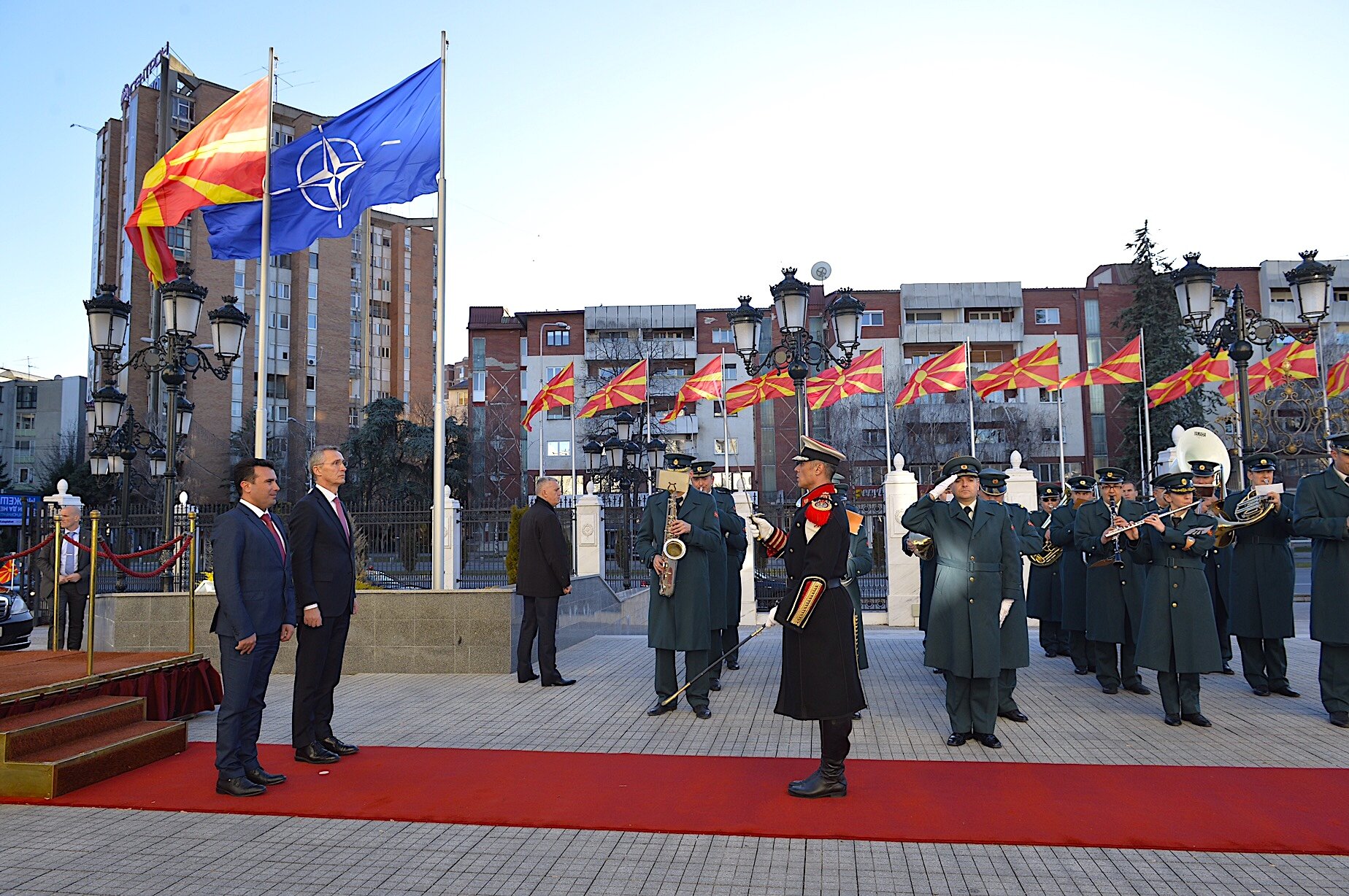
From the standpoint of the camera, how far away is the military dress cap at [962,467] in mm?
7145

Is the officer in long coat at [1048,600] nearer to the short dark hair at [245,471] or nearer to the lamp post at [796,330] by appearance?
the lamp post at [796,330]

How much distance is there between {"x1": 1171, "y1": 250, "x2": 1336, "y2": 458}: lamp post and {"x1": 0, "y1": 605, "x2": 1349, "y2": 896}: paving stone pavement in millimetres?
6179

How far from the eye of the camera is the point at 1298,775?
591cm

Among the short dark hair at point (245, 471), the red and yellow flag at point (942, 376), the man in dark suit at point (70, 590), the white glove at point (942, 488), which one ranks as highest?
the red and yellow flag at point (942, 376)

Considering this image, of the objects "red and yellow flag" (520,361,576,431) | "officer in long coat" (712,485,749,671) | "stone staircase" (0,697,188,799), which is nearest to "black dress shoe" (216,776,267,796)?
"stone staircase" (0,697,188,799)

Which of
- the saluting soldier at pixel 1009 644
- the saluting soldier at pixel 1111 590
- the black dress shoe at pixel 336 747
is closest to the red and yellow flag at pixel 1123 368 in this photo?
the saluting soldier at pixel 1111 590

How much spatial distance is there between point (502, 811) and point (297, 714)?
2.16m

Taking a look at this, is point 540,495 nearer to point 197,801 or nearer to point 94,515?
point 94,515

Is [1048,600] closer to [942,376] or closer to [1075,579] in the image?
[1075,579]

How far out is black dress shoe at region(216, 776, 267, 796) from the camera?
575 centimetres

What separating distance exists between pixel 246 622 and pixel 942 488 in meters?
5.23

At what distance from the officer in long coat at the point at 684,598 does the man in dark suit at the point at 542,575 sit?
187 centimetres

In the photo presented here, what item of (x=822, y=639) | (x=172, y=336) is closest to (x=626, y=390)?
(x=172, y=336)

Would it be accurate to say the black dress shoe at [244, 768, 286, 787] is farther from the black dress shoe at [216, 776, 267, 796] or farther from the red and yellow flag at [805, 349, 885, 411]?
the red and yellow flag at [805, 349, 885, 411]
